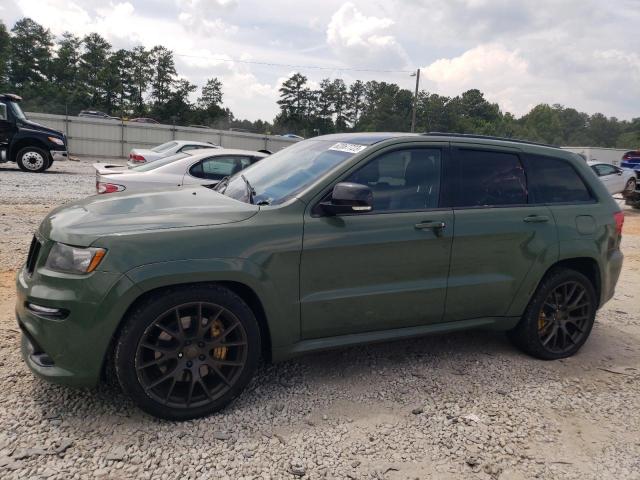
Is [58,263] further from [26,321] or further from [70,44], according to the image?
[70,44]

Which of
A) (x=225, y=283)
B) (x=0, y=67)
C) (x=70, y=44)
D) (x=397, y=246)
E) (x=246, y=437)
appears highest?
(x=70, y=44)

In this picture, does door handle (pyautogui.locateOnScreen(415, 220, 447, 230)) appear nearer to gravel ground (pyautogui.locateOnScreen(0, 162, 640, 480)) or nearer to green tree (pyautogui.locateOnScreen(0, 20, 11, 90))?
gravel ground (pyautogui.locateOnScreen(0, 162, 640, 480))

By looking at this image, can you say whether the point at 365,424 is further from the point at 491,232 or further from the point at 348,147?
the point at 348,147

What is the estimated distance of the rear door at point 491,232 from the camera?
370 cm

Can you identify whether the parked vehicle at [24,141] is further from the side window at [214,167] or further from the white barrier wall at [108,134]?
the white barrier wall at [108,134]

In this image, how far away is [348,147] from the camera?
3.66 meters

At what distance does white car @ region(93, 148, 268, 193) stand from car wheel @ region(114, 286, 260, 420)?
4977mm

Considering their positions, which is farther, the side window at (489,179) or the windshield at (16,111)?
the windshield at (16,111)

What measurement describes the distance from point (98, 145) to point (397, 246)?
2741 cm

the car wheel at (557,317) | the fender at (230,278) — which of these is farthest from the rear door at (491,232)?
the fender at (230,278)

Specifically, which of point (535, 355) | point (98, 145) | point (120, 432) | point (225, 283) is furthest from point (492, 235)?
point (98, 145)

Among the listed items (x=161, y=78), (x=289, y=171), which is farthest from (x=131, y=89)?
(x=289, y=171)

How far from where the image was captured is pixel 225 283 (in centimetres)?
305

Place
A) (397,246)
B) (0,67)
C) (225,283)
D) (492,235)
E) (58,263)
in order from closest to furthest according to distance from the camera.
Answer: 1. (58,263)
2. (225,283)
3. (397,246)
4. (492,235)
5. (0,67)
